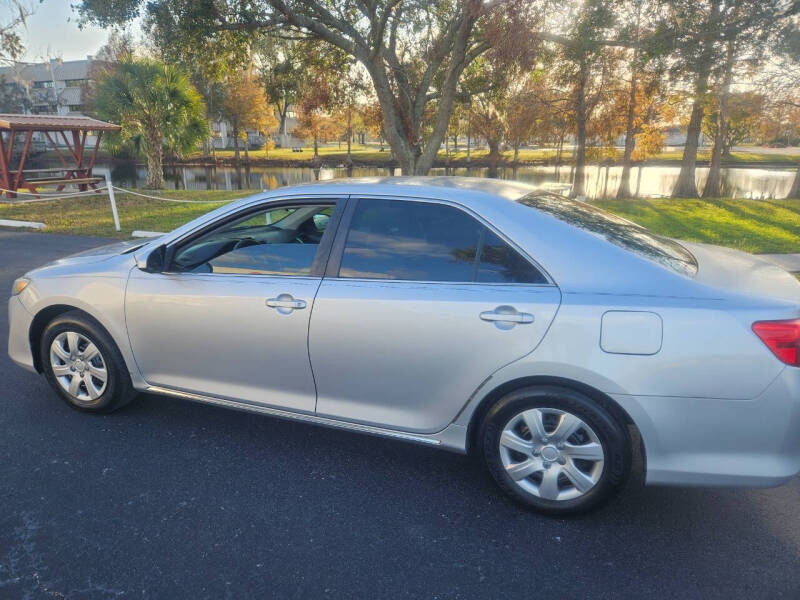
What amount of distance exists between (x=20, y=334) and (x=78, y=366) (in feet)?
1.82

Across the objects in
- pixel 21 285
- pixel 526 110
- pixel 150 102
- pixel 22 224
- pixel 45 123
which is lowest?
pixel 22 224

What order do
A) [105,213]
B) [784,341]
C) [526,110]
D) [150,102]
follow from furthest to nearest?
[526,110] < [150,102] < [105,213] < [784,341]

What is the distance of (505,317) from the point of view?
2.71 m

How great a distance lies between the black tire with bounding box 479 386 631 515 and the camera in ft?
8.65

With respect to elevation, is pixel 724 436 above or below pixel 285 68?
below

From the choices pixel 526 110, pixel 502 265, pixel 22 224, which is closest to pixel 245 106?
pixel 526 110

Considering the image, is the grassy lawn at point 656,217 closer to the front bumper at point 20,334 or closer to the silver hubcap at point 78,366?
the front bumper at point 20,334

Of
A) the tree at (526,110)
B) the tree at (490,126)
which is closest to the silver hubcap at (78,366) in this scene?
the tree at (526,110)

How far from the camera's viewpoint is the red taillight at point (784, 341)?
241 cm

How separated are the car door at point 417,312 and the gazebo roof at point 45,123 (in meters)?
17.4

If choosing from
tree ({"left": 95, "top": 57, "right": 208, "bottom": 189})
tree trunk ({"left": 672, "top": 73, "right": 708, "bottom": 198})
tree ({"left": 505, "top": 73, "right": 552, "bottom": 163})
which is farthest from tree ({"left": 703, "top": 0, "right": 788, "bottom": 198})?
tree ({"left": 95, "top": 57, "right": 208, "bottom": 189})

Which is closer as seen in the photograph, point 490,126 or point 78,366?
point 78,366

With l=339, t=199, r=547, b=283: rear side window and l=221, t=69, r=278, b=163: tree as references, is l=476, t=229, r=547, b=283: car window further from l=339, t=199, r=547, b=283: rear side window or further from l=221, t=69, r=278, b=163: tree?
l=221, t=69, r=278, b=163: tree

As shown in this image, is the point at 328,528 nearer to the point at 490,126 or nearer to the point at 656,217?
the point at 656,217
